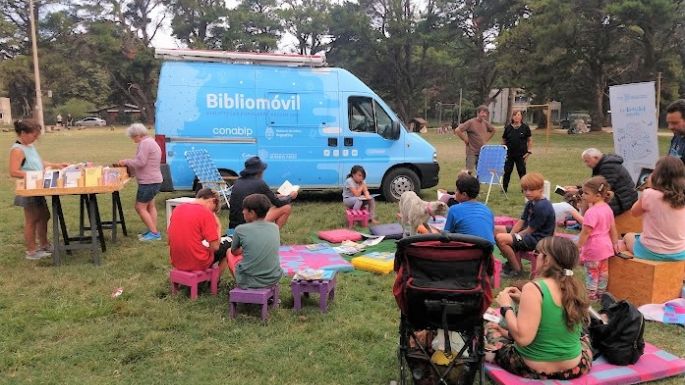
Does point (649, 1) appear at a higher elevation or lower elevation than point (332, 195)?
higher

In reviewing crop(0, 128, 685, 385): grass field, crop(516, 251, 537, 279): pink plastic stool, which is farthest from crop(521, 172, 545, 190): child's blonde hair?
crop(0, 128, 685, 385): grass field

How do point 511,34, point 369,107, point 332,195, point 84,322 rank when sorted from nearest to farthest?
point 84,322 → point 369,107 → point 332,195 → point 511,34

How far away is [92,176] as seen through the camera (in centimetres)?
574

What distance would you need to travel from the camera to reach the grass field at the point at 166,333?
3430 mm

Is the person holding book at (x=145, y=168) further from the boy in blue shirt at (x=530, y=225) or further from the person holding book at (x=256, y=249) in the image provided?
the boy in blue shirt at (x=530, y=225)

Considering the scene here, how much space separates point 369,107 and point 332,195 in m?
2.17

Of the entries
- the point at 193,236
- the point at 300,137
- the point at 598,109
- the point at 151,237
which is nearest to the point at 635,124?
the point at 300,137

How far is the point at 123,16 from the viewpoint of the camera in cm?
5519

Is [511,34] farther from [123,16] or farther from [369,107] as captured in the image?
[123,16]

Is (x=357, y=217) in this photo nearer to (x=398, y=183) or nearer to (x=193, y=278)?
(x=398, y=183)

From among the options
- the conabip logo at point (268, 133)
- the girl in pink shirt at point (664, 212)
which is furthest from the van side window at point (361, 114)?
the girl in pink shirt at point (664, 212)

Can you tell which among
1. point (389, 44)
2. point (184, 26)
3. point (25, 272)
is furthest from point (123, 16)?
point (25, 272)

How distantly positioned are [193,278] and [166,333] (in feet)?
2.35

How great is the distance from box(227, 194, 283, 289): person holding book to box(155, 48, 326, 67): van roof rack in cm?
517
